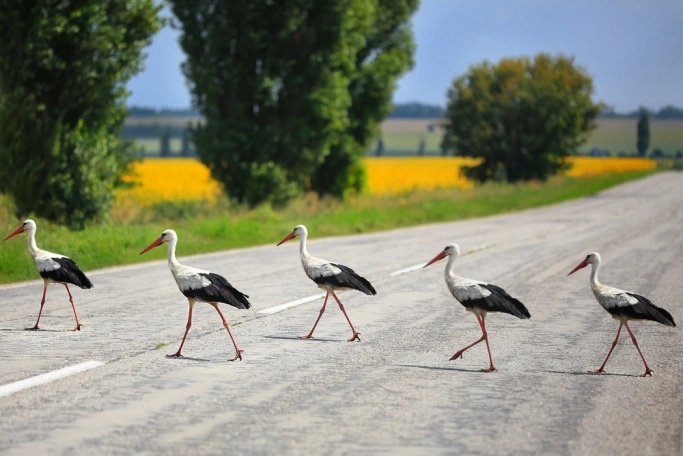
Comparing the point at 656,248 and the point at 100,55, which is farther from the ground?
the point at 100,55

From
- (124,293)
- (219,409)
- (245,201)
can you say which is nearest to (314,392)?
(219,409)

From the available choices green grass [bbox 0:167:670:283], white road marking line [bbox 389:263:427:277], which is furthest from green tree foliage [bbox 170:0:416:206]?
white road marking line [bbox 389:263:427:277]

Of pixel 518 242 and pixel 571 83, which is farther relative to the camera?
pixel 571 83

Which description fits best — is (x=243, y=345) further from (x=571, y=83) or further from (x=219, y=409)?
(x=571, y=83)

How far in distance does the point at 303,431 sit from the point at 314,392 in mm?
1233

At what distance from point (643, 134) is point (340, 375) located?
174 metres

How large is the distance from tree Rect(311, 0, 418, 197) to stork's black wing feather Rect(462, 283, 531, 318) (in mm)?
32354

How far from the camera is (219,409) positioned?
7406 millimetres

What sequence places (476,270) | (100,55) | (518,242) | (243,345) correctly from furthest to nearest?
(518,242) < (100,55) < (476,270) < (243,345)

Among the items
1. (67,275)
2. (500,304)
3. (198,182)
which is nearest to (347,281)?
(500,304)

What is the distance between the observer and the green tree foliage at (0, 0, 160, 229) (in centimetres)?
2256

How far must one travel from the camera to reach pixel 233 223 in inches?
1070

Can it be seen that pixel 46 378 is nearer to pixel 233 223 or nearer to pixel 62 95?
pixel 62 95

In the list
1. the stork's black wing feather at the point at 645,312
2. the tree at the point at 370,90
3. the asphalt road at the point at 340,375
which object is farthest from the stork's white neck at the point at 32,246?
the tree at the point at 370,90
